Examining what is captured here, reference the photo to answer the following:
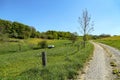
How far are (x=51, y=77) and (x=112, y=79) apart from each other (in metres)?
3.47

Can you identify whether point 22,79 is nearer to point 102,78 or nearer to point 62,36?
point 102,78

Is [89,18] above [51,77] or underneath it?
above

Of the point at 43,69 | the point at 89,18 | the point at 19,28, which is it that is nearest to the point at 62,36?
the point at 19,28

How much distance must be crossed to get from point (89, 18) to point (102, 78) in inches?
1165

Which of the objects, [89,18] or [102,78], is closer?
[102,78]

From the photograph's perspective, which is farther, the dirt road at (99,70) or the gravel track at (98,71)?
the dirt road at (99,70)

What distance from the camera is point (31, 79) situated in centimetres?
1012

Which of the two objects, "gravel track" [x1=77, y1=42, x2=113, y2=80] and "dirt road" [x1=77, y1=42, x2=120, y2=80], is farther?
"dirt road" [x1=77, y1=42, x2=120, y2=80]

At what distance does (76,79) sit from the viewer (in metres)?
12.1

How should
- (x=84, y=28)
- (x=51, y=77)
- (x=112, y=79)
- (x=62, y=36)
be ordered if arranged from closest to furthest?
(x=51, y=77) → (x=112, y=79) → (x=84, y=28) → (x=62, y=36)

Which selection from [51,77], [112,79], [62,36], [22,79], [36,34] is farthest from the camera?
[62,36]

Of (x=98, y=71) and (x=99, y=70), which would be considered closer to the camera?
(x=98, y=71)

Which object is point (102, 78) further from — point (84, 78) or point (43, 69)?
point (43, 69)

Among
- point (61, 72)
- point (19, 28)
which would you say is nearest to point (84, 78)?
point (61, 72)
